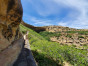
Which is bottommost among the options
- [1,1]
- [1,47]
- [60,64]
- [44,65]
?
[60,64]

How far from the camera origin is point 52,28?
35812 millimetres

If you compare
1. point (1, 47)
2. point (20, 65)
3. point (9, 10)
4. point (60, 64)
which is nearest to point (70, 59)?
point (60, 64)

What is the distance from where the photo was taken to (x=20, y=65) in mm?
2395

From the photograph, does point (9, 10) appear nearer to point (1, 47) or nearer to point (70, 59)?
point (1, 47)

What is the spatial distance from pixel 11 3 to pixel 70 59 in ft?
15.6

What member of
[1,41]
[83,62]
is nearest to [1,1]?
[1,41]

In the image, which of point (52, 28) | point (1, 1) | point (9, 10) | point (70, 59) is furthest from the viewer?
point (52, 28)

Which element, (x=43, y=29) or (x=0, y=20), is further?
(x=43, y=29)

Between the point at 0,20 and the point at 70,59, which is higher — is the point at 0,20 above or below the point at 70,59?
above

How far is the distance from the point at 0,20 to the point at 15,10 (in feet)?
2.16

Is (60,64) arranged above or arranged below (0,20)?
below

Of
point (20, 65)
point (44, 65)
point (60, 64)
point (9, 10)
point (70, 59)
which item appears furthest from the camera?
point (70, 59)

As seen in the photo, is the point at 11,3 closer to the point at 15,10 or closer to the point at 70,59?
the point at 15,10

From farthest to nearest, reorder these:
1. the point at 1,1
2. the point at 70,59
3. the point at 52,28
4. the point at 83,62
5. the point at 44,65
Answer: the point at 52,28 → the point at 70,59 → the point at 83,62 → the point at 44,65 → the point at 1,1
